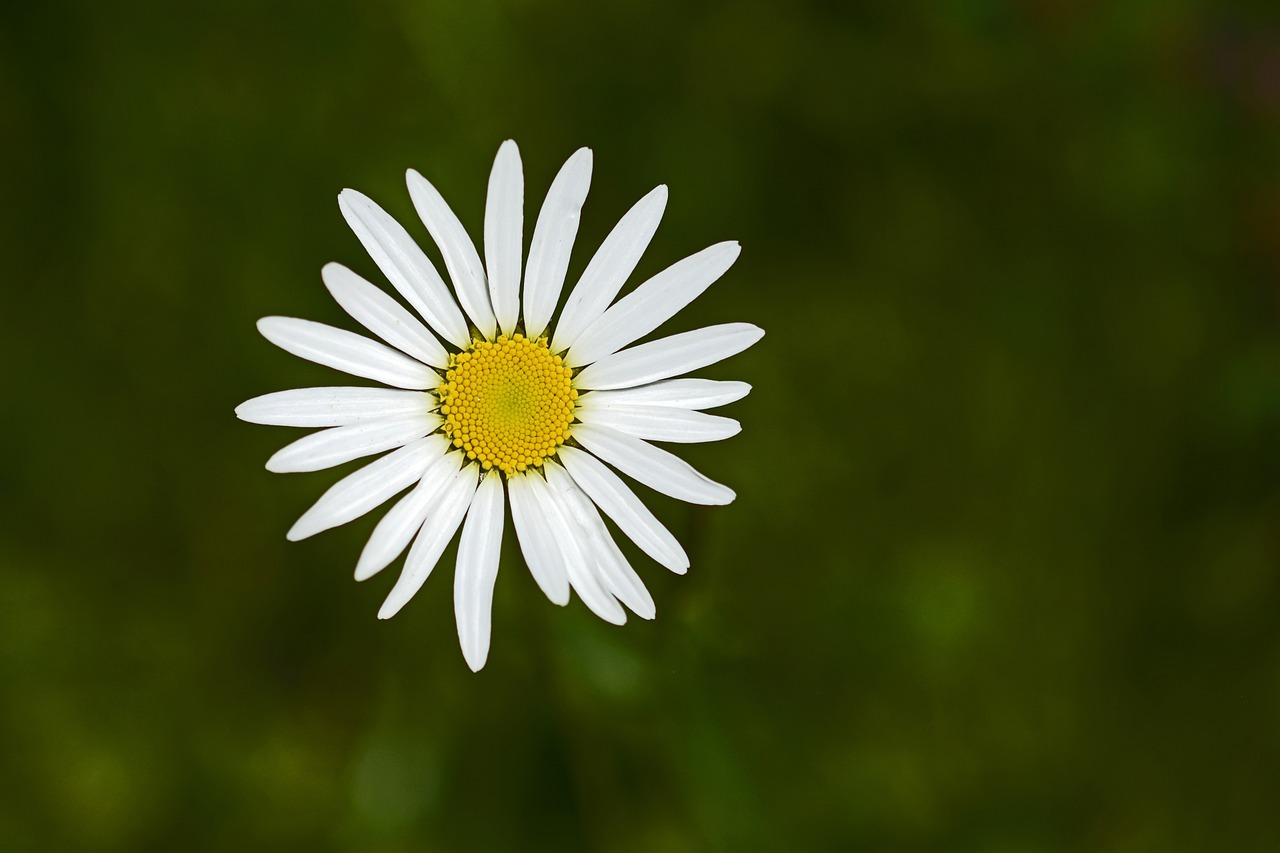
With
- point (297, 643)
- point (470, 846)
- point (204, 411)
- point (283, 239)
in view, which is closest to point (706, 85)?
point (283, 239)

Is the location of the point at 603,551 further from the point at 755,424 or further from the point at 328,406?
the point at 755,424

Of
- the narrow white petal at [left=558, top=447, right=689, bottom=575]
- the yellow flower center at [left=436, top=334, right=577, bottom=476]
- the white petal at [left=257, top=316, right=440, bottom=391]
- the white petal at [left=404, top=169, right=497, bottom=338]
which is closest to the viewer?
the white petal at [left=257, top=316, right=440, bottom=391]

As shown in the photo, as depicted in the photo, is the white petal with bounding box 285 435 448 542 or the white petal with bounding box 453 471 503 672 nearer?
the white petal with bounding box 285 435 448 542

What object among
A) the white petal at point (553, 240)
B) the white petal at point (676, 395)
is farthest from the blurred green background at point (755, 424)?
the white petal at point (553, 240)

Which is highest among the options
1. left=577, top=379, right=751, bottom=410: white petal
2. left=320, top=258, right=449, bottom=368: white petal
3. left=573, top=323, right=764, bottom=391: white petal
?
left=320, top=258, right=449, bottom=368: white petal

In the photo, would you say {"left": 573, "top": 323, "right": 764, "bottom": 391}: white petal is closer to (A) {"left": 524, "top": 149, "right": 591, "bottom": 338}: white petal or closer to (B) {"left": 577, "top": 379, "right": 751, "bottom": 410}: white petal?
(B) {"left": 577, "top": 379, "right": 751, "bottom": 410}: white petal

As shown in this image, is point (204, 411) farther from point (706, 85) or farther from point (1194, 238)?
point (1194, 238)

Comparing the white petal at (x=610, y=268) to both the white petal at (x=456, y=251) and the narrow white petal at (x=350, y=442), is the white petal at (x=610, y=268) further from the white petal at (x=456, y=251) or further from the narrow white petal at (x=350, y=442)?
the narrow white petal at (x=350, y=442)

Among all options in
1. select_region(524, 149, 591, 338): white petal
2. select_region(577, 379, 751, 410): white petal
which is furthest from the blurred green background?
select_region(524, 149, 591, 338): white petal
